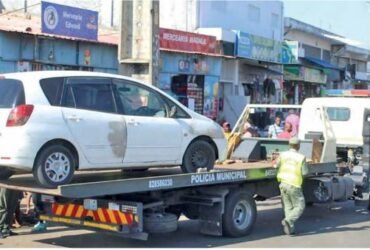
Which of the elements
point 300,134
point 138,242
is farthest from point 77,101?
point 300,134

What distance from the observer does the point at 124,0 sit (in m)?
13.5

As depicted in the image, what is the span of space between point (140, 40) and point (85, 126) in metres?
5.63

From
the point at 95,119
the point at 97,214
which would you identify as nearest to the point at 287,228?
the point at 97,214

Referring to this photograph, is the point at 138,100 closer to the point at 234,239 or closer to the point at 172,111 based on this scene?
the point at 172,111

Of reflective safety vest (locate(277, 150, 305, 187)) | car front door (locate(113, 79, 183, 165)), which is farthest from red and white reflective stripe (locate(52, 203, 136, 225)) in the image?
reflective safety vest (locate(277, 150, 305, 187))

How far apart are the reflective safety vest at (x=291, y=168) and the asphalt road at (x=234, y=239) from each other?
2.78 feet

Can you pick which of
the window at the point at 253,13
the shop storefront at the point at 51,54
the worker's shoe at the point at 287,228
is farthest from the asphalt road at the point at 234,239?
the window at the point at 253,13

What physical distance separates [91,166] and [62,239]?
6.21ft

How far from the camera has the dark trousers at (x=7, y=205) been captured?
8.99 metres

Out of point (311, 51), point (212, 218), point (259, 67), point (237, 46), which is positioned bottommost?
point (212, 218)

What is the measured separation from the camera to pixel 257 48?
2622cm

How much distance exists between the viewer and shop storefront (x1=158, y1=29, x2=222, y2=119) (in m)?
21.3

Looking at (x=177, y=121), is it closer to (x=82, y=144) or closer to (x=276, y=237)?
(x=82, y=144)

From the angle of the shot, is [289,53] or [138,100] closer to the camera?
[138,100]
